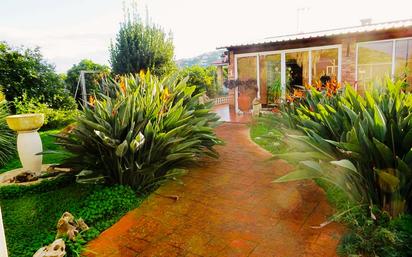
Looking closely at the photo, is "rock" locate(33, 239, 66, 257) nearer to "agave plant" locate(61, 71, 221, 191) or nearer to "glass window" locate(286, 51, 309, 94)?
"agave plant" locate(61, 71, 221, 191)

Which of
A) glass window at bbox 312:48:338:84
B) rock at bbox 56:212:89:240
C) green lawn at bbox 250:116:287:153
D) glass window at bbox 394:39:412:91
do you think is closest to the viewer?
rock at bbox 56:212:89:240

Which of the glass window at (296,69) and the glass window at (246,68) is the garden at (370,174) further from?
the glass window at (246,68)

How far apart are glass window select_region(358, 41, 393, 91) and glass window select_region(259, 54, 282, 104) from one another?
8.68ft

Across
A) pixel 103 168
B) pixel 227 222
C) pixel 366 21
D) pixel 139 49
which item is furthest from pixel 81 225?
pixel 366 21

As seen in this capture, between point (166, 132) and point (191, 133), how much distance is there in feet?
1.87

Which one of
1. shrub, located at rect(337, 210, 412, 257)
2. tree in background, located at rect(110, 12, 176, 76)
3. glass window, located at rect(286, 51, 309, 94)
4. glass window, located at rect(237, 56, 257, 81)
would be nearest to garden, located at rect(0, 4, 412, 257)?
shrub, located at rect(337, 210, 412, 257)

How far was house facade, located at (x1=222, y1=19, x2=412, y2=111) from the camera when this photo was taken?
28.5 feet

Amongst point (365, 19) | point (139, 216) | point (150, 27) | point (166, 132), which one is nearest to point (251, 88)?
point (150, 27)

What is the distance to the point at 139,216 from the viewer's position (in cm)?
310

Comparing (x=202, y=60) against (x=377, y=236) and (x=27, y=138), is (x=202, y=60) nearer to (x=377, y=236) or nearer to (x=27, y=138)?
(x=27, y=138)

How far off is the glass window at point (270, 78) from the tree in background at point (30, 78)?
7.42m

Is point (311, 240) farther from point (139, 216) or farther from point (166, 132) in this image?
point (166, 132)

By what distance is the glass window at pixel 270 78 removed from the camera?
35.1 ft

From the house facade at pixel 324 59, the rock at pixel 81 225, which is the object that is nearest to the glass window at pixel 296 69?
the house facade at pixel 324 59
